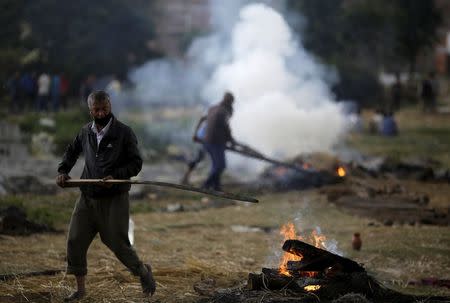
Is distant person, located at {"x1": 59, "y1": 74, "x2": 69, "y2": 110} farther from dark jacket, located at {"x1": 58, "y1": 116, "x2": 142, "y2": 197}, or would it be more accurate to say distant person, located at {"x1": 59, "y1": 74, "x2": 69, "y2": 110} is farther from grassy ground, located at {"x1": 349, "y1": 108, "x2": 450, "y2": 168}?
dark jacket, located at {"x1": 58, "y1": 116, "x2": 142, "y2": 197}

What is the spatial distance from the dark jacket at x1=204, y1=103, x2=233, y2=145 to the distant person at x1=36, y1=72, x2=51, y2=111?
1340 cm

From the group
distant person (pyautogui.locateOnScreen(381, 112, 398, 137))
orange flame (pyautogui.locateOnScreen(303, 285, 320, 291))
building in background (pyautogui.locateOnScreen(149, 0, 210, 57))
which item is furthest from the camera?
building in background (pyautogui.locateOnScreen(149, 0, 210, 57))

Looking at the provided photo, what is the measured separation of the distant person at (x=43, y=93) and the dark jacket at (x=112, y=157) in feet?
66.1

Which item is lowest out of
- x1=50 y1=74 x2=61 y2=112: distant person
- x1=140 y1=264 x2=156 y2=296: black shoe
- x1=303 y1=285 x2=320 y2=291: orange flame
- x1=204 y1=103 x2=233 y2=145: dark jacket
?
x1=140 y1=264 x2=156 y2=296: black shoe

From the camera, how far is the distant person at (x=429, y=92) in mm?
32844

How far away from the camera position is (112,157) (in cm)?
695

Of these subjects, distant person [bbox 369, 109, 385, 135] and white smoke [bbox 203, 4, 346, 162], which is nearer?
white smoke [bbox 203, 4, 346, 162]

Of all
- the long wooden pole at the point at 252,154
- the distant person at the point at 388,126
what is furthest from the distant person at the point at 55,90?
the long wooden pole at the point at 252,154

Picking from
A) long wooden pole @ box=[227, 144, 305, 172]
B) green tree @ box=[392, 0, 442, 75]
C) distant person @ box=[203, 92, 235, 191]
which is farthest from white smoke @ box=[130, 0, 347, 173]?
green tree @ box=[392, 0, 442, 75]

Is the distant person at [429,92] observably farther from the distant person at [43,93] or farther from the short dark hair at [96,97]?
the short dark hair at [96,97]

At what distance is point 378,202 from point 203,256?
487cm

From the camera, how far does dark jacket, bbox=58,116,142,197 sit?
273 inches

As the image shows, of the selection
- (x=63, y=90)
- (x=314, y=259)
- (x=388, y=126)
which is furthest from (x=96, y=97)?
(x=63, y=90)

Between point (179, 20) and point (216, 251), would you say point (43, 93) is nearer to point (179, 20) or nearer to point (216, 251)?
point (216, 251)
